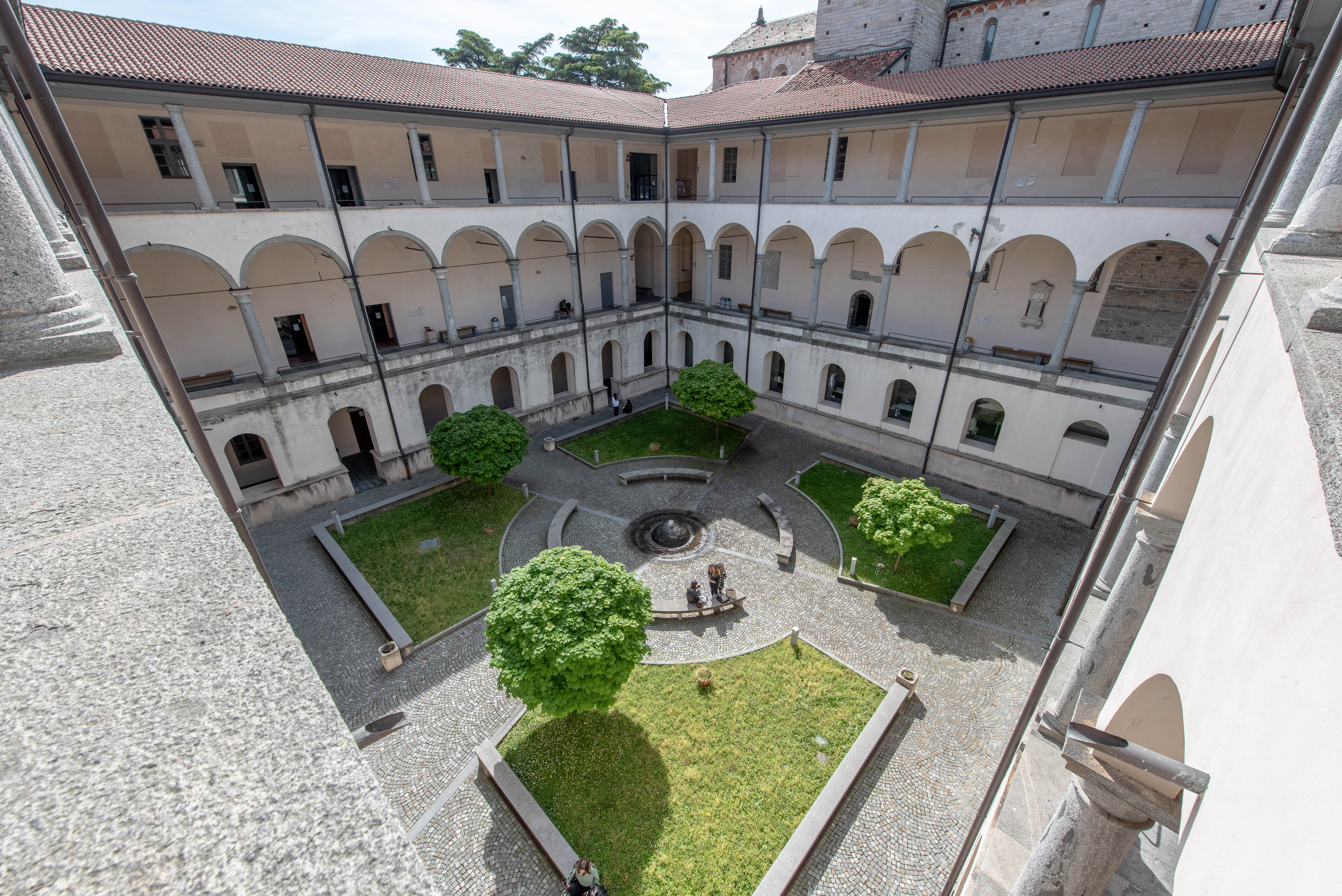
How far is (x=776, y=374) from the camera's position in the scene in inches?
1019

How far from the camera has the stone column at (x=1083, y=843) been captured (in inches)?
203

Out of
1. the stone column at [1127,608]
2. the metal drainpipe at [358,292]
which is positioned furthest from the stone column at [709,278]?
the stone column at [1127,608]

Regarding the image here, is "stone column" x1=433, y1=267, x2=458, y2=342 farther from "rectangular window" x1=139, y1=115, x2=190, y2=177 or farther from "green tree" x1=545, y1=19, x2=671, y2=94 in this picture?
"green tree" x1=545, y1=19, x2=671, y2=94

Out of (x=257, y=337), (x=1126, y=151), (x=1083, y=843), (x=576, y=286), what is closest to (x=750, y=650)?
(x=1083, y=843)

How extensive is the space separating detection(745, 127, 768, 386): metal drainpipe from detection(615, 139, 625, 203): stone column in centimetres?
572

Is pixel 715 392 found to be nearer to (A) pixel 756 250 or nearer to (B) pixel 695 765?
(A) pixel 756 250

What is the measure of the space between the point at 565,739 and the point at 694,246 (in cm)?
2453

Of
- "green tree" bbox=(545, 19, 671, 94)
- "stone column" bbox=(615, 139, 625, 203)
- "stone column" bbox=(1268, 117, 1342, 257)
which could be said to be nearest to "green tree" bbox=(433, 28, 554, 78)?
"green tree" bbox=(545, 19, 671, 94)

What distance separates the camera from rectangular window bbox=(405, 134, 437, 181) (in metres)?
20.6

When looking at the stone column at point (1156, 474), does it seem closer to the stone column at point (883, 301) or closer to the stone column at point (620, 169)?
the stone column at point (883, 301)

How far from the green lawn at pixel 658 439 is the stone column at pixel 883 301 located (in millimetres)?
6527

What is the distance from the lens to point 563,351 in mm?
24438

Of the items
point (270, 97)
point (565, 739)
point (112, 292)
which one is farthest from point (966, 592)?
point (270, 97)

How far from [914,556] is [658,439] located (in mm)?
10815
